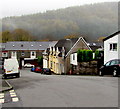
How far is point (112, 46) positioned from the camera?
31.5m

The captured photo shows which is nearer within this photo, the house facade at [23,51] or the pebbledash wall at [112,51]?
the pebbledash wall at [112,51]

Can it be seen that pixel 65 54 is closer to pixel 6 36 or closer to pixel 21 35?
pixel 6 36

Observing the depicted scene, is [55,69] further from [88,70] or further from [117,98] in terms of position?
[117,98]

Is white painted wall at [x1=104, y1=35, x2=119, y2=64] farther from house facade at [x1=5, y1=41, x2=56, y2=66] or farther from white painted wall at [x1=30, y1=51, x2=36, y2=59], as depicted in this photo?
white painted wall at [x1=30, y1=51, x2=36, y2=59]

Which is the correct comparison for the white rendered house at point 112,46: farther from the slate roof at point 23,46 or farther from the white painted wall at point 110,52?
the slate roof at point 23,46

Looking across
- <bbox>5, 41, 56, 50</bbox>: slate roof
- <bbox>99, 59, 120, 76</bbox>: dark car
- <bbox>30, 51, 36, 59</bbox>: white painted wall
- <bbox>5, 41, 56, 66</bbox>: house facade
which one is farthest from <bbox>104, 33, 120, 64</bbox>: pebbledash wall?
<bbox>5, 41, 56, 50</bbox>: slate roof

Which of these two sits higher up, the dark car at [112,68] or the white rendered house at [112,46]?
the white rendered house at [112,46]

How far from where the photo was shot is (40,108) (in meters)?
7.75

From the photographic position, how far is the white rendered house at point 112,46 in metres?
30.0

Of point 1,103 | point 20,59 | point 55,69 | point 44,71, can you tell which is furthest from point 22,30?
point 1,103

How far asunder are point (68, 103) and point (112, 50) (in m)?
23.9

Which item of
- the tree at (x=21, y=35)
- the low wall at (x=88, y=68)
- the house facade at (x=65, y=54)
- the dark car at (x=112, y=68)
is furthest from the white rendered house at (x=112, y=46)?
the tree at (x=21, y=35)

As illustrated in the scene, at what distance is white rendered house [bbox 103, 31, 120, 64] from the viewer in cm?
2997

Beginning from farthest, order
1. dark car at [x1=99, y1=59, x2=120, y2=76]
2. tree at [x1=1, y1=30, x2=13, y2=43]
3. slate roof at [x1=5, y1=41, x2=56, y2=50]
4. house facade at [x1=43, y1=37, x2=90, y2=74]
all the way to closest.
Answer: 1. tree at [x1=1, y1=30, x2=13, y2=43]
2. slate roof at [x1=5, y1=41, x2=56, y2=50]
3. house facade at [x1=43, y1=37, x2=90, y2=74]
4. dark car at [x1=99, y1=59, x2=120, y2=76]
